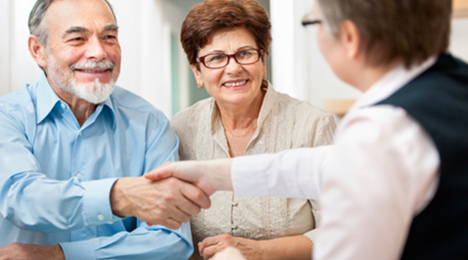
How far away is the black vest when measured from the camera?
2.31 ft

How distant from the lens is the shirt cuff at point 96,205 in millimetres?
Result: 1486

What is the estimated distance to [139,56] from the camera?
2852 millimetres

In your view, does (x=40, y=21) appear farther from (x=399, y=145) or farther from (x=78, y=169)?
(x=399, y=145)

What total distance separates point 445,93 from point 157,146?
3.96 ft

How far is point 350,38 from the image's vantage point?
82cm

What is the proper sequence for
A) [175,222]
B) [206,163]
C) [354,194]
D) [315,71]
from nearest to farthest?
[354,194], [206,163], [175,222], [315,71]

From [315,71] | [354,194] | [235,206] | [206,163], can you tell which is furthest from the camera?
[315,71]

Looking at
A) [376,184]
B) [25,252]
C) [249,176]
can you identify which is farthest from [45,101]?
[376,184]

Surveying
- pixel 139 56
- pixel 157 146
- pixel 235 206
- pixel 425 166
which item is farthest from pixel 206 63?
pixel 425 166

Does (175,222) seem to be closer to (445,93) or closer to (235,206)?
(235,206)

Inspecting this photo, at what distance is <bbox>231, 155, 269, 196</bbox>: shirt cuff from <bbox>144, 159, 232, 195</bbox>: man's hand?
7 centimetres

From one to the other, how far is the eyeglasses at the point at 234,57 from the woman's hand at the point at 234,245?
67cm

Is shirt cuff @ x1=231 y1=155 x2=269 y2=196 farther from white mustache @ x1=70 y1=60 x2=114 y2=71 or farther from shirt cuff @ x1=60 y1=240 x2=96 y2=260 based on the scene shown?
white mustache @ x1=70 y1=60 x2=114 y2=71

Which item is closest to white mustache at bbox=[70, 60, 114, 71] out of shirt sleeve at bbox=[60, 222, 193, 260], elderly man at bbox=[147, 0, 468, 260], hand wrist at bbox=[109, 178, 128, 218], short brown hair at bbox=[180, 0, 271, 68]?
short brown hair at bbox=[180, 0, 271, 68]
